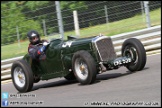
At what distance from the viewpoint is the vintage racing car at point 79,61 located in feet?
31.1

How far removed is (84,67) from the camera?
31.0 feet

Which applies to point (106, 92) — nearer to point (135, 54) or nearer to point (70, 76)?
point (135, 54)

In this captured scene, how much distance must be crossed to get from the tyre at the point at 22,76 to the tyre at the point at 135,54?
2206 millimetres

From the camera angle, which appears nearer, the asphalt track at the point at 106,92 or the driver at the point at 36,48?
the asphalt track at the point at 106,92

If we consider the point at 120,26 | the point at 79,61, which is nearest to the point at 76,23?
the point at 120,26

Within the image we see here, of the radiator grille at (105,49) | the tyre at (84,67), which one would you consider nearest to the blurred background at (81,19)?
the radiator grille at (105,49)

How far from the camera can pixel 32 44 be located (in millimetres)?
10641

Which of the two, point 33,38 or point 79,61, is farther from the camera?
point 33,38

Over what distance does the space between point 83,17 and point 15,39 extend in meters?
2.56

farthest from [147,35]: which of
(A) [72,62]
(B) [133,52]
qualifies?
(A) [72,62]

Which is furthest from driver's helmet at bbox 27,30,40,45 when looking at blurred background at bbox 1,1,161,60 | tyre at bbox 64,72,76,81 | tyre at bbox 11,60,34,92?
blurred background at bbox 1,1,161,60

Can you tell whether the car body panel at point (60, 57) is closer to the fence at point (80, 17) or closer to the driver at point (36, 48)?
the driver at point (36, 48)

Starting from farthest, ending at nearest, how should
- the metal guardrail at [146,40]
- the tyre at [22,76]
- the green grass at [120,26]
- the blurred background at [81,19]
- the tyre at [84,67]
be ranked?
the green grass at [120,26] → the blurred background at [81,19] → the metal guardrail at [146,40] → the tyre at [22,76] → the tyre at [84,67]

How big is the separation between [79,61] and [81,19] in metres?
5.98
